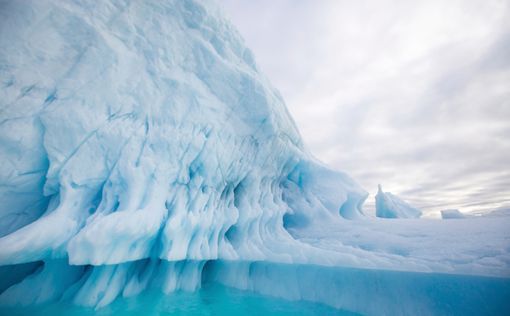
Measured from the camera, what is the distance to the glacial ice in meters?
4.19

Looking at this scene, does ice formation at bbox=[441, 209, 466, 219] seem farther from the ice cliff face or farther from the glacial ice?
the ice cliff face

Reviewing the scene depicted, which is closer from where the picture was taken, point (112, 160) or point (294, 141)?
point (112, 160)

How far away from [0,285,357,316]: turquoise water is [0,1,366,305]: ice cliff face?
397mm

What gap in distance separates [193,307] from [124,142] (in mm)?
3763

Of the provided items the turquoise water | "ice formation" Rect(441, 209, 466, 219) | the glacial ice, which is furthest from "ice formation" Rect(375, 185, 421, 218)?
the turquoise water

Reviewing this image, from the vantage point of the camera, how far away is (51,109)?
14.8 feet

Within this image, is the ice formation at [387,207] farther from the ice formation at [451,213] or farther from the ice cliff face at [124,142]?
the ice cliff face at [124,142]

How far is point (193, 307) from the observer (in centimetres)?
471

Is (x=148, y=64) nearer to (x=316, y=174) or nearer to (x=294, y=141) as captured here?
(x=294, y=141)

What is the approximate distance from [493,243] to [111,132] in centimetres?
805

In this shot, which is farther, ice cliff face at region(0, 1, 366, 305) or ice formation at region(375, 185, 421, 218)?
ice formation at region(375, 185, 421, 218)

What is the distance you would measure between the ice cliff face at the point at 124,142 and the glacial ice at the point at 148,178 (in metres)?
0.03

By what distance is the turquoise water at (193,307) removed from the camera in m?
4.20

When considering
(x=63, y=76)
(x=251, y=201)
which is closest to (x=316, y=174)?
(x=251, y=201)
